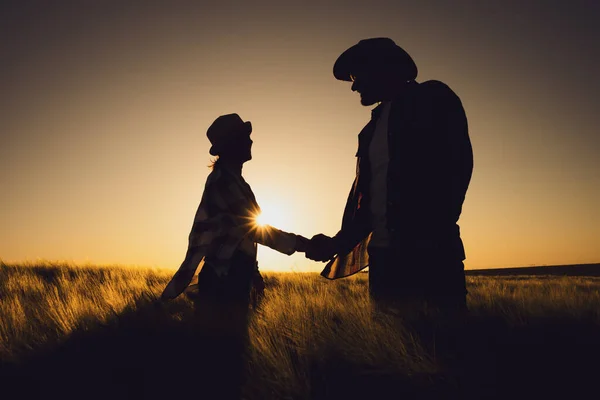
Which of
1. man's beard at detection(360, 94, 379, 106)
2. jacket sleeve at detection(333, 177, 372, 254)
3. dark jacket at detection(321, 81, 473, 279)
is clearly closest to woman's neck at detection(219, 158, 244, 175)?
jacket sleeve at detection(333, 177, 372, 254)

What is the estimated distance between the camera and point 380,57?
10.5 feet

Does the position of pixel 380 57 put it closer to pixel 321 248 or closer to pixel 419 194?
pixel 419 194

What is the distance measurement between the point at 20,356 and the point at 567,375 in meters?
3.99

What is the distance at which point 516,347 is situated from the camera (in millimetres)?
2633

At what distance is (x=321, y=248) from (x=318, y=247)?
0.04 metres

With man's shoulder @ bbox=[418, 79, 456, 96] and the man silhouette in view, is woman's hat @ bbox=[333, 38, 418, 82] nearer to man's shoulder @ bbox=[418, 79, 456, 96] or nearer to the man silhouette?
the man silhouette

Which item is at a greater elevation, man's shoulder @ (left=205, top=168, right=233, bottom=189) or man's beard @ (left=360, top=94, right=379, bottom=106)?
man's beard @ (left=360, top=94, right=379, bottom=106)

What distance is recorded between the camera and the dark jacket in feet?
9.45

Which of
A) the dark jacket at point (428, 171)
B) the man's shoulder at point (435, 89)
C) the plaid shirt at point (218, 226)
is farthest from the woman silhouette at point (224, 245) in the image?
the man's shoulder at point (435, 89)

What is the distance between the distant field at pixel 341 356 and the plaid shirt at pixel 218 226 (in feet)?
1.82

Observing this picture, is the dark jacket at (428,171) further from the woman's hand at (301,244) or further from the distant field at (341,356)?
the woman's hand at (301,244)

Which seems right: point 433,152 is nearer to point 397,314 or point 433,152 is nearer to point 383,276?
point 383,276

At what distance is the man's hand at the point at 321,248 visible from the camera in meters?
4.10

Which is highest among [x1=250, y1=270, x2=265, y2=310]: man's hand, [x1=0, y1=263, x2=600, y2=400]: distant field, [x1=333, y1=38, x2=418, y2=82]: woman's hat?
[x1=333, y1=38, x2=418, y2=82]: woman's hat
